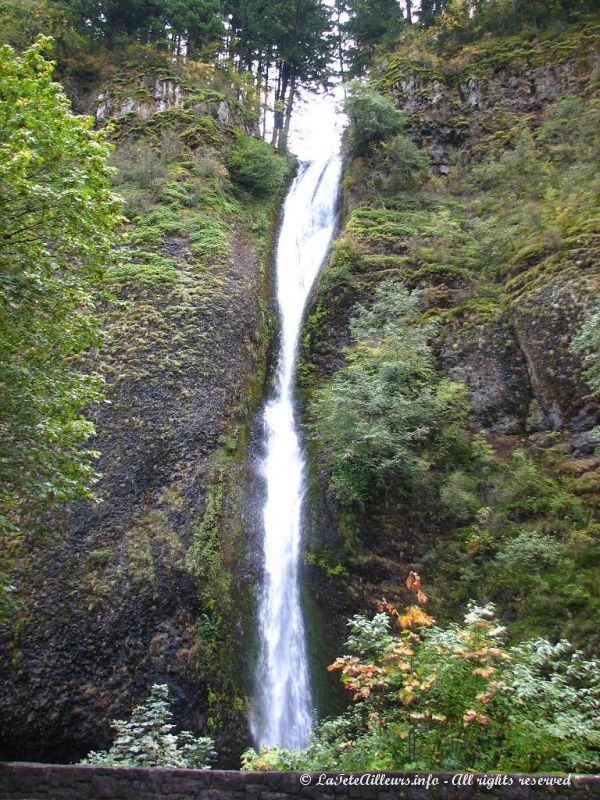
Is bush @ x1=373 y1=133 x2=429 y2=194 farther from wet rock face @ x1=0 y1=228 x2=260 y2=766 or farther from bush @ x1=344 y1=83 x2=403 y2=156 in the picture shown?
wet rock face @ x1=0 y1=228 x2=260 y2=766

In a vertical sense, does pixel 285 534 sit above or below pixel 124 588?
above

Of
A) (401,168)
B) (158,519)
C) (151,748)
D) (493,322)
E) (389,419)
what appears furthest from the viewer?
(401,168)

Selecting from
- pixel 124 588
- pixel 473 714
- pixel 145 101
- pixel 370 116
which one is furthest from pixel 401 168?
pixel 473 714

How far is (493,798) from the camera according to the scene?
486 cm

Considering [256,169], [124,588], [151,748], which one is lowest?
[151,748]

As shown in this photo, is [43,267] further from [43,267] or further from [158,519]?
[158,519]

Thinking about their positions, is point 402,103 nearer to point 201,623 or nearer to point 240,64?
point 240,64

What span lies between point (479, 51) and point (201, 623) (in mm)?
27150

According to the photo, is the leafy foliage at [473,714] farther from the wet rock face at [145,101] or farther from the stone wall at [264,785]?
the wet rock face at [145,101]

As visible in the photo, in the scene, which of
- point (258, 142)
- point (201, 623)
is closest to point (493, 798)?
point (201, 623)

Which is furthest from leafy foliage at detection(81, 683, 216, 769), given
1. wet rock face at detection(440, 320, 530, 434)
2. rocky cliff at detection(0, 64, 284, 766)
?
wet rock face at detection(440, 320, 530, 434)

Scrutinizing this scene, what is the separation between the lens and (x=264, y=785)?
18.3 ft

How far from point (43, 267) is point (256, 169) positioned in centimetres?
1492

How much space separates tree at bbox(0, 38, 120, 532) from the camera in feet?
27.0
